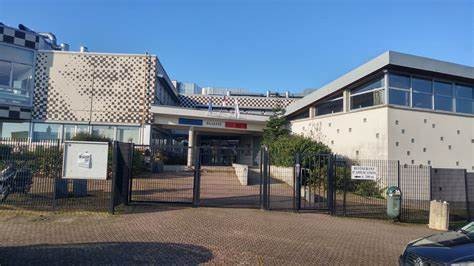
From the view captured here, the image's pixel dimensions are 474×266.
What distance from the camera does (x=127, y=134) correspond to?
92.4ft

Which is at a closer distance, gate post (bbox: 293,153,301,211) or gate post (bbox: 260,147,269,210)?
gate post (bbox: 260,147,269,210)

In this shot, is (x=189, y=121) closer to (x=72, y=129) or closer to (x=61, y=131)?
(x=72, y=129)

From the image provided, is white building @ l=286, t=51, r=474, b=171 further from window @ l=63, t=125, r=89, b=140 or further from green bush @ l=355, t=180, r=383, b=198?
window @ l=63, t=125, r=89, b=140

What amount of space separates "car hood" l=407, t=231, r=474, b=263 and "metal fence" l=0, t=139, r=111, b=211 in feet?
A: 29.1

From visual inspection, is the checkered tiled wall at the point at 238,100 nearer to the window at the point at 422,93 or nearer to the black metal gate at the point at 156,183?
the window at the point at 422,93

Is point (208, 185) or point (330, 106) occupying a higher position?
point (330, 106)

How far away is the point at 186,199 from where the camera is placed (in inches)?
553

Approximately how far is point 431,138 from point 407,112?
2051 millimetres

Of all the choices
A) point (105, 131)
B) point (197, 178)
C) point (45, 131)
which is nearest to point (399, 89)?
point (197, 178)

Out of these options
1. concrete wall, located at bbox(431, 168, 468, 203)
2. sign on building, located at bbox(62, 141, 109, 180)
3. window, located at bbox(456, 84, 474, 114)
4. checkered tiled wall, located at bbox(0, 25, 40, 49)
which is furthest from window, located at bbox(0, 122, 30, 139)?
window, located at bbox(456, 84, 474, 114)

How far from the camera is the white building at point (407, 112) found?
69.3ft

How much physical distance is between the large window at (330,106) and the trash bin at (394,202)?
37.6 ft

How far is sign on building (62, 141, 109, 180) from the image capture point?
12.1m

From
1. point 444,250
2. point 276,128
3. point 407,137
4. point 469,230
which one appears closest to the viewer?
point 444,250
